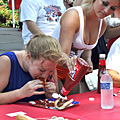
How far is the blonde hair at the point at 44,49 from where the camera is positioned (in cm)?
153

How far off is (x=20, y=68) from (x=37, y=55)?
22 cm

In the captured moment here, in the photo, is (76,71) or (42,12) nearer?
(76,71)

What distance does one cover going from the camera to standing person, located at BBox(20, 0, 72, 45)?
2.46 m

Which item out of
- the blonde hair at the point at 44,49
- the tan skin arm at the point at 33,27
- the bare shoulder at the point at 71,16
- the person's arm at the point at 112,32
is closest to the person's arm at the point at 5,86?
the blonde hair at the point at 44,49

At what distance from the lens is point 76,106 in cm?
151

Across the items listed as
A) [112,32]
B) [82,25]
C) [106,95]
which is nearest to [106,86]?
[106,95]

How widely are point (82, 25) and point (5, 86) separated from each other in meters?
0.85

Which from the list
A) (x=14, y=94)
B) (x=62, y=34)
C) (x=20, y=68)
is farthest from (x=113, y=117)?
(x=62, y=34)

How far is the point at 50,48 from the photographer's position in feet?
5.11

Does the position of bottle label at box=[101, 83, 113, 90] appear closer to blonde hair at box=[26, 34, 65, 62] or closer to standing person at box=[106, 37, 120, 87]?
blonde hair at box=[26, 34, 65, 62]

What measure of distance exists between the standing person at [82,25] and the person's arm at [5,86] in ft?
1.54

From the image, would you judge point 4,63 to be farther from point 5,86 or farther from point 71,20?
point 71,20

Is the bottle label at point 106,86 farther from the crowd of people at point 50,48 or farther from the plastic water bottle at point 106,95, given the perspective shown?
the crowd of people at point 50,48

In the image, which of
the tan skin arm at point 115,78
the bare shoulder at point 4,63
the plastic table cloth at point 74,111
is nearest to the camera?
the plastic table cloth at point 74,111
